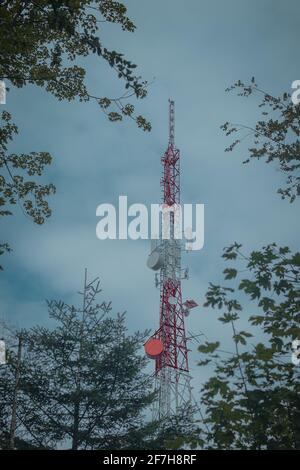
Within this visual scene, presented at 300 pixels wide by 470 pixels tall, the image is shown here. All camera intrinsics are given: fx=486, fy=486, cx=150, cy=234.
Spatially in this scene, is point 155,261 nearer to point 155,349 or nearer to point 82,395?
point 155,349

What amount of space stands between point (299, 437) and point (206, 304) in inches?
55.9

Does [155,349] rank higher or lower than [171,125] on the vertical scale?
lower

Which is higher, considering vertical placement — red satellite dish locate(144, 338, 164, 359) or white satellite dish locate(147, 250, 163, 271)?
white satellite dish locate(147, 250, 163, 271)

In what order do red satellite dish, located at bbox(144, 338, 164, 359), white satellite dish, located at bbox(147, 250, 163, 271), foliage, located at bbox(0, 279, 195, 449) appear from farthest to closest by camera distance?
white satellite dish, located at bbox(147, 250, 163, 271)
red satellite dish, located at bbox(144, 338, 164, 359)
foliage, located at bbox(0, 279, 195, 449)

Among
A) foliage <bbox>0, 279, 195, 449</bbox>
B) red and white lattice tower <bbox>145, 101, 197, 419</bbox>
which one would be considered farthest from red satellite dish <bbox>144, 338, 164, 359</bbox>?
foliage <bbox>0, 279, 195, 449</bbox>

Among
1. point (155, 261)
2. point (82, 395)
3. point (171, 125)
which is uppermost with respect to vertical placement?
point (171, 125)

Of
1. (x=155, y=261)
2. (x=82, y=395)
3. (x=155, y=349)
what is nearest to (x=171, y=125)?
(x=155, y=261)

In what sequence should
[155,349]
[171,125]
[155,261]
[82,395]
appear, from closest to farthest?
[82,395] → [155,349] → [155,261] → [171,125]

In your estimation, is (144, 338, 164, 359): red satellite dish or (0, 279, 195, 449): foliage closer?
(0, 279, 195, 449): foliage

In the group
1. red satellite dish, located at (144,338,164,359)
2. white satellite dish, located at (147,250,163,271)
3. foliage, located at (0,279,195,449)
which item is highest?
white satellite dish, located at (147,250,163,271)

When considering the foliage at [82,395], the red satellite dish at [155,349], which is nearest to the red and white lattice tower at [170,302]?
the red satellite dish at [155,349]

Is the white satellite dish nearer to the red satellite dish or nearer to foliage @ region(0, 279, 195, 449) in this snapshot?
the red satellite dish

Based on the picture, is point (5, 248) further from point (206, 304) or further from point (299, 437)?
point (299, 437)
